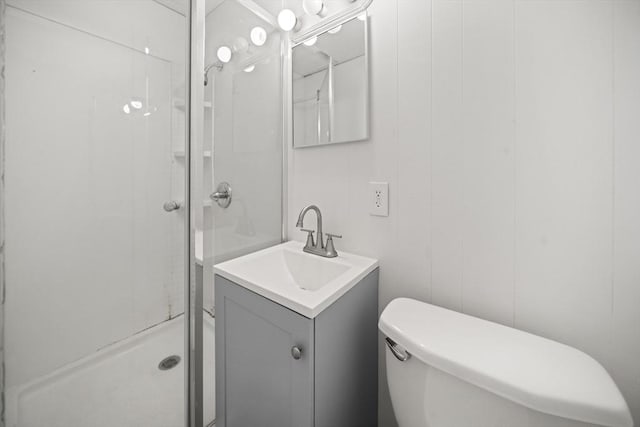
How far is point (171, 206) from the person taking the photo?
1.20m

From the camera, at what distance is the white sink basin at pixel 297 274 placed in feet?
2.16

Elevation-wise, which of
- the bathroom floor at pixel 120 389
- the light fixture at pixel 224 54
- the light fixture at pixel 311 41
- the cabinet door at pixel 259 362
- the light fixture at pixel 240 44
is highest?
the light fixture at pixel 311 41

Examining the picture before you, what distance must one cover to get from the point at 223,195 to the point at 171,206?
0.44 m

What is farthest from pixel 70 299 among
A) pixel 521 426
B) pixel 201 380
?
pixel 521 426

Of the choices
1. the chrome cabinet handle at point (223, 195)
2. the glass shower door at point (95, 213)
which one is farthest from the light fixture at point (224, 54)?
the chrome cabinet handle at point (223, 195)

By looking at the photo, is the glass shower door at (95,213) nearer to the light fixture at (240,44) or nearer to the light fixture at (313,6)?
the light fixture at (240,44)

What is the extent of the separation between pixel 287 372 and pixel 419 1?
1311 mm

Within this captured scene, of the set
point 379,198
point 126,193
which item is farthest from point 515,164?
point 126,193

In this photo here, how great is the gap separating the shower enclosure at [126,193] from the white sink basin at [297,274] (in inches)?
4.7

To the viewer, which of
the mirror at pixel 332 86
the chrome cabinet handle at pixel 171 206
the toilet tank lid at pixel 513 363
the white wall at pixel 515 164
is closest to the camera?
the toilet tank lid at pixel 513 363

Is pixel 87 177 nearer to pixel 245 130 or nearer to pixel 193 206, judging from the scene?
pixel 193 206

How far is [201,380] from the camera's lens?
924 millimetres

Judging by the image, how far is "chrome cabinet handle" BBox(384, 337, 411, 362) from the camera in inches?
24.5

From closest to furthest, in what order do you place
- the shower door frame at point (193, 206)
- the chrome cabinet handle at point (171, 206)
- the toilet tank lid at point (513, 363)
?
the toilet tank lid at point (513, 363) → the shower door frame at point (193, 206) → the chrome cabinet handle at point (171, 206)
